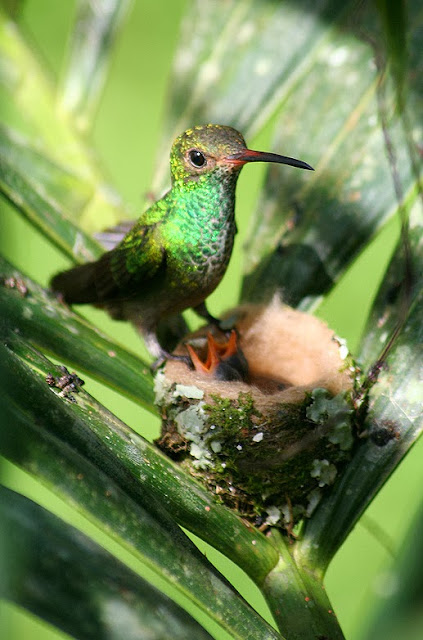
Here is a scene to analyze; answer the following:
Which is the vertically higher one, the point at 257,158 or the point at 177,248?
the point at 257,158

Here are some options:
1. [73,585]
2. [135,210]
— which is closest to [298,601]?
[73,585]

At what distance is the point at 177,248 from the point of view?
224 cm

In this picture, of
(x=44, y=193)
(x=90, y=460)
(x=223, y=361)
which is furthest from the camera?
(x=223, y=361)

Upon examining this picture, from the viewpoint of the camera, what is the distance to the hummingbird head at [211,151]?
203 centimetres

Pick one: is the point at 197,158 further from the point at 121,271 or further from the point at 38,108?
the point at 38,108

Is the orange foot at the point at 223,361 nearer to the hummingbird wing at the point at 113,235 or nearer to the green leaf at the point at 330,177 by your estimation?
the green leaf at the point at 330,177

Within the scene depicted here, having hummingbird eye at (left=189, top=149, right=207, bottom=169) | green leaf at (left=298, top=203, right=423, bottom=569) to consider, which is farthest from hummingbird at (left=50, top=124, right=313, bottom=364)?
green leaf at (left=298, top=203, right=423, bottom=569)

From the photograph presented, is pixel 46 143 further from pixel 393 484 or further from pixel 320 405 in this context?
pixel 393 484

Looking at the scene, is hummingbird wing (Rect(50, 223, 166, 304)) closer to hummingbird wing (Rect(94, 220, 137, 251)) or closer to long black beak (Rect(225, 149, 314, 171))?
hummingbird wing (Rect(94, 220, 137, 251))

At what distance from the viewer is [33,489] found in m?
2.99

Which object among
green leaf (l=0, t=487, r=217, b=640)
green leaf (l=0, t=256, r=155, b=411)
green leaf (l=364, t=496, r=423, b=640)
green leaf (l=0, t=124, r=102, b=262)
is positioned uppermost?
green leaf (l=0, t=124, r=102, b=262)

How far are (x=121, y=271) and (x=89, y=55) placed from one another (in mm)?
941

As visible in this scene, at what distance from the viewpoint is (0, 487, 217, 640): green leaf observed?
779 mm

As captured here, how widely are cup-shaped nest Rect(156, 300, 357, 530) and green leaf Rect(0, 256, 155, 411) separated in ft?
0.36
